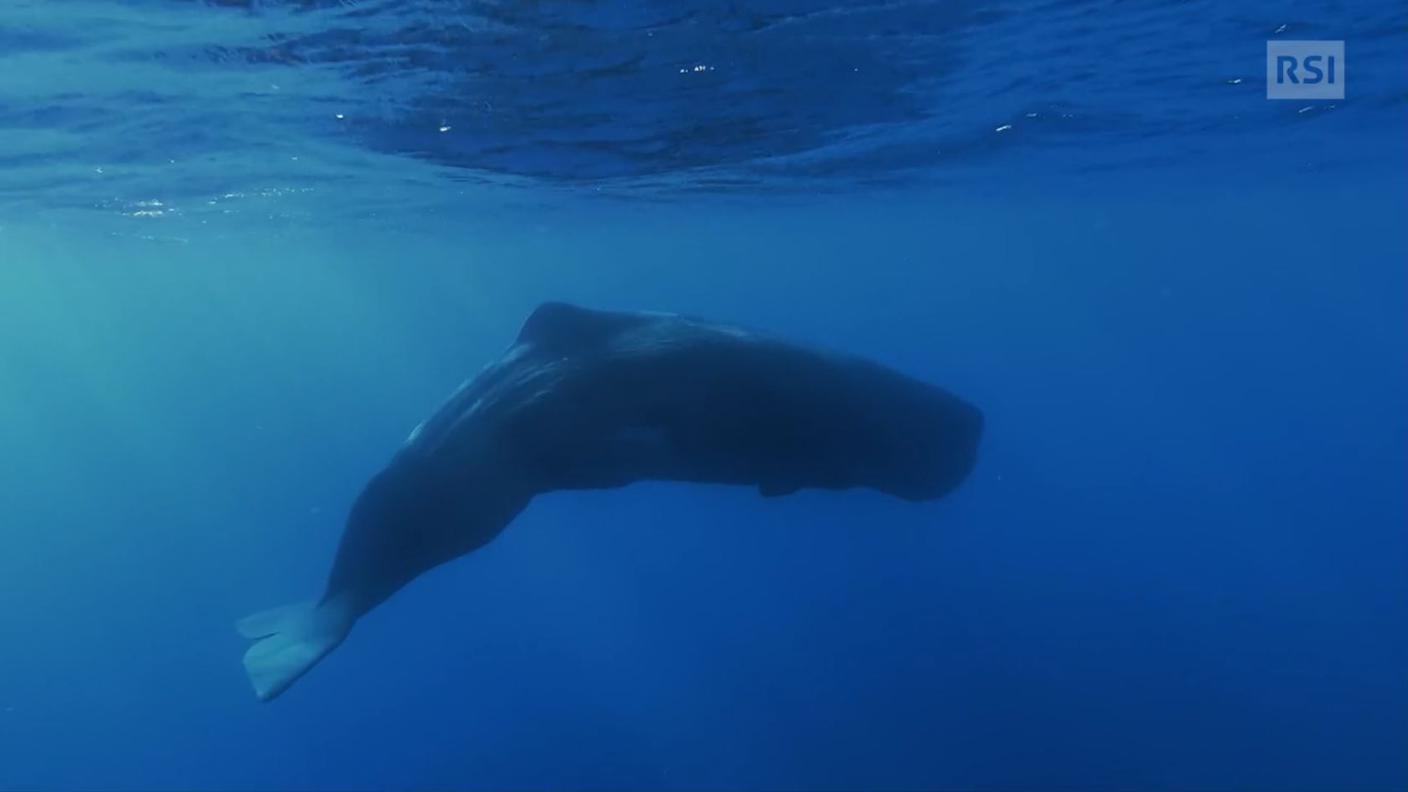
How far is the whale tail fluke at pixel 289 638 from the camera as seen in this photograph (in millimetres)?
8008

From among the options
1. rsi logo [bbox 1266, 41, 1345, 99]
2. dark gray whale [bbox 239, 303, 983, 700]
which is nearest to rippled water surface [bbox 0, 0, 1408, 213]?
rsi logo [bbox 1266, 41, 1345, 99]

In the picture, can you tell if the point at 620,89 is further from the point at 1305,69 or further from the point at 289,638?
the point at 1305,69

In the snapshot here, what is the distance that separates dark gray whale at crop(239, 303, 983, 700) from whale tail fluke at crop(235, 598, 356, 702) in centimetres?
2

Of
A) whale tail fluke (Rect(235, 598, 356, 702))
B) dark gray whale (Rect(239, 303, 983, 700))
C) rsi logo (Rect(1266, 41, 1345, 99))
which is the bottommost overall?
whale tail fluke (Rect(235, 598, 356, 702))

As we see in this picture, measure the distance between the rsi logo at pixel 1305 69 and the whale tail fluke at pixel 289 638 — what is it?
13187 millimetres

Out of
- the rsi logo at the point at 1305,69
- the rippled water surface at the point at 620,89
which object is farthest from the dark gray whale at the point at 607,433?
the rsi logo at the point at 1305,69

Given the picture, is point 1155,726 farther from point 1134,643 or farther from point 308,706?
point 308,706

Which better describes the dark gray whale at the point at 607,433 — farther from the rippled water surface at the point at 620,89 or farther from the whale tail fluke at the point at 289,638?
the rippled water surface at the point at 620,89

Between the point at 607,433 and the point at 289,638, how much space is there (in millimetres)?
3056

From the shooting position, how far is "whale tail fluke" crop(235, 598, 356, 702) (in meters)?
8.01

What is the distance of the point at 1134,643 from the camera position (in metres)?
24.1

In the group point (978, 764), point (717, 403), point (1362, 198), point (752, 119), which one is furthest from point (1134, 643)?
point (1362, 198)

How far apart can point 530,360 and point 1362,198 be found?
41426mm

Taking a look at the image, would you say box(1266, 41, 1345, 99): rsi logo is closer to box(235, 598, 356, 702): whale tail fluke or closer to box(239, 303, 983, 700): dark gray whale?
box(239, 303, 983, 700): dark gray whale
